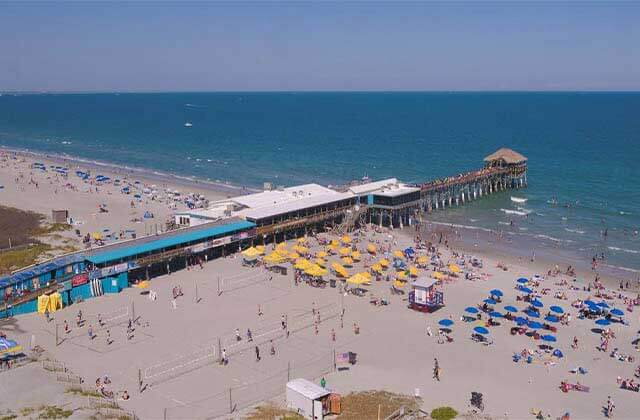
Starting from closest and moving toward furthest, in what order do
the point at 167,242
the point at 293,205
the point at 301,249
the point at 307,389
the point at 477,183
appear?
the point at 307,389 → the point at 167,242 → the point at 301,249 → the point at 293,205 → the point at 477,183

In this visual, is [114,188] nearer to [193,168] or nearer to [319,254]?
[193,168]

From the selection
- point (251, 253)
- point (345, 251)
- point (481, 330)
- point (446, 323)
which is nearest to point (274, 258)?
point (251, 253)

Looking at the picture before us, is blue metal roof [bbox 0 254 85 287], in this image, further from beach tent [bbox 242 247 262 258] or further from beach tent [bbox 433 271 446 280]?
beach tent [bbox 433 271 446 280]

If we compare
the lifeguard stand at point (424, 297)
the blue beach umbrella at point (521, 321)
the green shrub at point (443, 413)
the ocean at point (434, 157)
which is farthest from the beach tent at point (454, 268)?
the green shrub at point (443, 413)

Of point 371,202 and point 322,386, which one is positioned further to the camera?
point 371,202

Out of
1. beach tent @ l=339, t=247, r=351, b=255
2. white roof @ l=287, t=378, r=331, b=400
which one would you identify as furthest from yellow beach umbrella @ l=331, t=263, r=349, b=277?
white roof @ l=287, t=378, r=331, b=400

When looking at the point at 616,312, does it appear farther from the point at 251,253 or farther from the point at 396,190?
the point at 396,190

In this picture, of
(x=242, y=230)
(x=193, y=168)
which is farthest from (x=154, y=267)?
(x=193, y=168)
